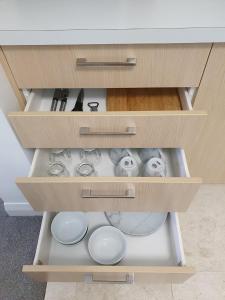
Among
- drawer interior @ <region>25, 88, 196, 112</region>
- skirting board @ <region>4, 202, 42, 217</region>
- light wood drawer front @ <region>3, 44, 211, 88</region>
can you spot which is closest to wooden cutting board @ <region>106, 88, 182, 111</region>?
drawer interior @ <region>25, 88, 196, 112</region>

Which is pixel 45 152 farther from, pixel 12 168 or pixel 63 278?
pixel 63 278

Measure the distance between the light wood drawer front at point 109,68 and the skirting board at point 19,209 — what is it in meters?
0.59

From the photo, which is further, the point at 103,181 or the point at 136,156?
the point at 136,156

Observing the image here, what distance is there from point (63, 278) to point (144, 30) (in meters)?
0.75

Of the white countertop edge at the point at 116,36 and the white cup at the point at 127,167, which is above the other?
the white countertop edge at the point at 116,36

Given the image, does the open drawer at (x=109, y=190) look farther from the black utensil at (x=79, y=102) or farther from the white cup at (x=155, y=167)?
the black utensil at (x=79, y=102)

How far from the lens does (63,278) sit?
827 mm

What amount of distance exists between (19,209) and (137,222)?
0.56 metres

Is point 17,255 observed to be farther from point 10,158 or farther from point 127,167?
point 127,167

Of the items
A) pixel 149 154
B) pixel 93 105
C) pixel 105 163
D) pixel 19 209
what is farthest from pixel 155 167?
pixel 19 209

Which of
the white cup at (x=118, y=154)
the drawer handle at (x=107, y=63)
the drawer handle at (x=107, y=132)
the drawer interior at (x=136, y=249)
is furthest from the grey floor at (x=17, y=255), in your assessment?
the drawer handle at (x=107, y=63)

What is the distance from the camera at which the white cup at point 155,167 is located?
2.74 feet

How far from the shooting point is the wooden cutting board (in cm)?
85

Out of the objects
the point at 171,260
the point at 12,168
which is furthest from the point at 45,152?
the point at 171,260
